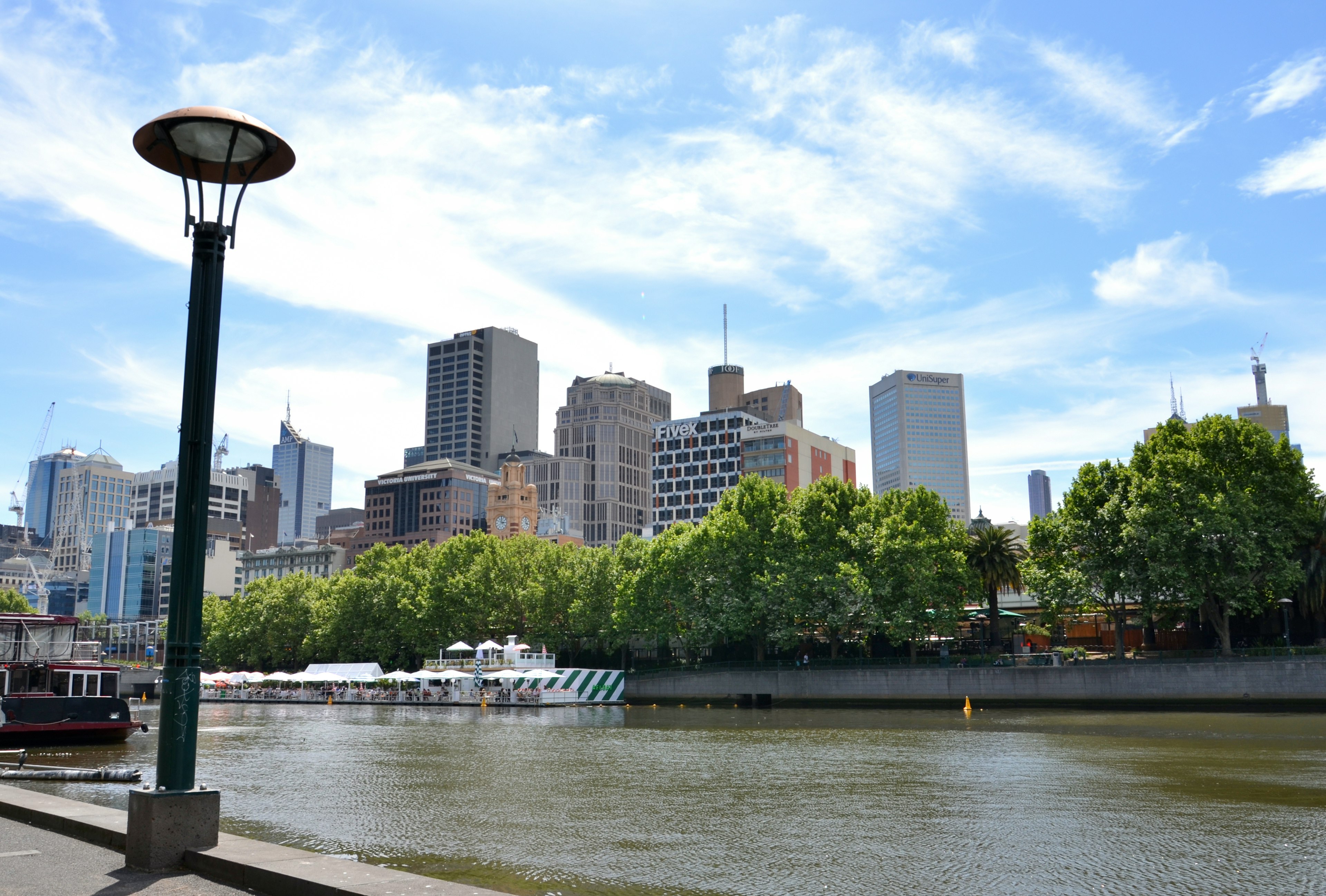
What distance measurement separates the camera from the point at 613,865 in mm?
17078

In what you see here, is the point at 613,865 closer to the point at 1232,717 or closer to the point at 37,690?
the point at 37,690

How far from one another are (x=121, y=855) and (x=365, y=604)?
4422 inches

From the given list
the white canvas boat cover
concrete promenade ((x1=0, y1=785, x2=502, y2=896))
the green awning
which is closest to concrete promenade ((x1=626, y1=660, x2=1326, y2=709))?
the green awning

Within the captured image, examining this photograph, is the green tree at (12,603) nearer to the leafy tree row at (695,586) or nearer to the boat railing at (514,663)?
the leafy tree row at (695,586)

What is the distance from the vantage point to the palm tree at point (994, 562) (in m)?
83.2

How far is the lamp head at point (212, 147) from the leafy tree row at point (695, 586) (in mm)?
70377

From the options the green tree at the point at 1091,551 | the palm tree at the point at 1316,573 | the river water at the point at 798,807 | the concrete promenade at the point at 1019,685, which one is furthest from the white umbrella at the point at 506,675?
the palm tree at the point at 1316,573

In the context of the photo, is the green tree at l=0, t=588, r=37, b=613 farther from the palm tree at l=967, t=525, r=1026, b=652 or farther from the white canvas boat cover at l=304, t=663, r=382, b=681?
the palm tree at l=967, t=525, r=1026, b=652

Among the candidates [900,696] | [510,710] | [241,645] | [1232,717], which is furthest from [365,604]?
[1232,717]

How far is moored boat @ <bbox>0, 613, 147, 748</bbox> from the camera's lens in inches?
1731

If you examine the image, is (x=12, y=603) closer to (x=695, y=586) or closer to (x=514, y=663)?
(x=514, y=663)

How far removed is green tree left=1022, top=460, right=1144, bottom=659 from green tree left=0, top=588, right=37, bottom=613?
15432 cm

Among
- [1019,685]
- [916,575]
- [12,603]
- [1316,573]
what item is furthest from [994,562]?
[12,603]

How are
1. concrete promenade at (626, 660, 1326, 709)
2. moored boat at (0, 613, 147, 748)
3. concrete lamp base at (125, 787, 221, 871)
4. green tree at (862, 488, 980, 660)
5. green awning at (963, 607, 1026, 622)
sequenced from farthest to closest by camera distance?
green awning at (963, 607, 1026, 622) < green tree at (862, 488, 980, 660) < concrete promenade at (626, 660, 1326, 709) < moored boat at (0, 613, 147, 748) < concrete lamp base at (125, 787, 221, 871)
